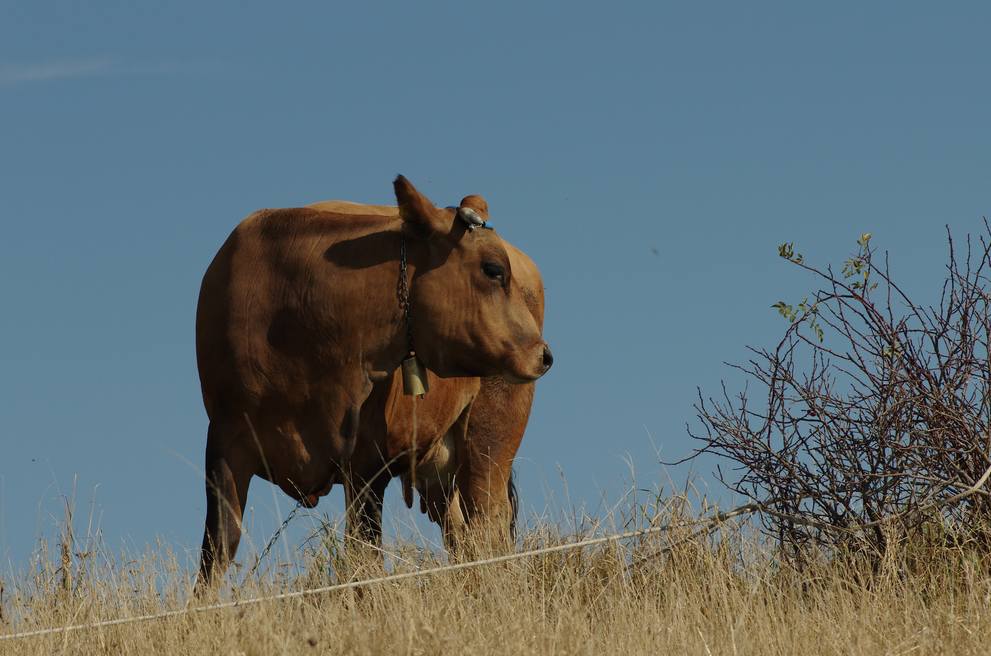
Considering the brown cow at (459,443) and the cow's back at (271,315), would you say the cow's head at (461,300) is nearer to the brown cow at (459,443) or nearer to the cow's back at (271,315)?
the cow's back at (271,315)

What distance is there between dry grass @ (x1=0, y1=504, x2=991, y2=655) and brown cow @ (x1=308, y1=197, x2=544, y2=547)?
0.77m

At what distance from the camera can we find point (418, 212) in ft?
26.1

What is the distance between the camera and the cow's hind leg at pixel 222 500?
308 inches

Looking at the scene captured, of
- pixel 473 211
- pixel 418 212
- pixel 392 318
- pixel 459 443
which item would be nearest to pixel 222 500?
pixel 392 318

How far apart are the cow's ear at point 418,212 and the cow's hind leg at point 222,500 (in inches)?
59.4

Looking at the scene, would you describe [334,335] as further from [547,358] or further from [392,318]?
[547,358]

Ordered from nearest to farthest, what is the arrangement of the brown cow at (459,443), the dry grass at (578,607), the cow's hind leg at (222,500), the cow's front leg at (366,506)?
the dry grass at (578,607)
the cow's hind leg at (222,500)
the cow's front leg at (366,506)
the brown cow at (459,443)

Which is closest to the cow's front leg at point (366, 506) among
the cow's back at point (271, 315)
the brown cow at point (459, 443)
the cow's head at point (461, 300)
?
the brown cow at point (459, 443)

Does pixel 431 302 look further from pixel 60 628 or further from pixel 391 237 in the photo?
pixel 60 628

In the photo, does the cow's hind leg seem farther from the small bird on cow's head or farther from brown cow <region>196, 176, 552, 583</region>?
the small bird on cow's head

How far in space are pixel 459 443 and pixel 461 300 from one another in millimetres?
2042

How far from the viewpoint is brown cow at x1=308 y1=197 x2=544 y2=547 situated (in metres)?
8.77

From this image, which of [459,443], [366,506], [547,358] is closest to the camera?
[547,358]

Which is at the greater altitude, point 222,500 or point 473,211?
point 473,211
